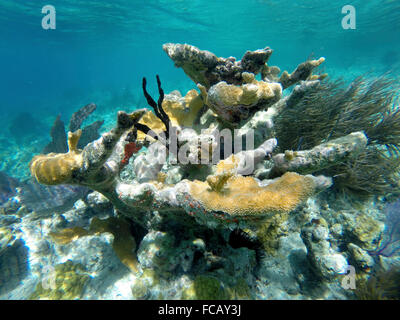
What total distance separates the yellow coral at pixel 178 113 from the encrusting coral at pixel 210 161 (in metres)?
0.02

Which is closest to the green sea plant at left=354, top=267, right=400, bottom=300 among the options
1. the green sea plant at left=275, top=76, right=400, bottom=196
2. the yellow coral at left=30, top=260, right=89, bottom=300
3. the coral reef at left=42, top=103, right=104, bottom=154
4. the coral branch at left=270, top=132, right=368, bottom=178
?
the green sea plant at left=275, top=76, right=400, bottom=196

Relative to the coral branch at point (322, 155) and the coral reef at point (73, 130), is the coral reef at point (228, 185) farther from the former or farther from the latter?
the coral reef at point (73, 130)

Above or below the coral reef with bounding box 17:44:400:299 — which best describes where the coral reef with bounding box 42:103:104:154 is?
above

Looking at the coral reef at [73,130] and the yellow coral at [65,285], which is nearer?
the yellow coral at [65,285]

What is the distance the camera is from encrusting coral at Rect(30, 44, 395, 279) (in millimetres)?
1662

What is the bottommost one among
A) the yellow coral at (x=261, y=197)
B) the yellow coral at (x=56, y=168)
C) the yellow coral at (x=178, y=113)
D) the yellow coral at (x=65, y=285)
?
the yellow coral at (x=65, y=285)

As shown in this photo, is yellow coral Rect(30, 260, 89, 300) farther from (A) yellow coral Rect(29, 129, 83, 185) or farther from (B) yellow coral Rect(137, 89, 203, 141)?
(B) yellow coral Rect(137, 89, 203, 141)

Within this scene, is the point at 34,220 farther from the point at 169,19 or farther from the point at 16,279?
the point at 169,19

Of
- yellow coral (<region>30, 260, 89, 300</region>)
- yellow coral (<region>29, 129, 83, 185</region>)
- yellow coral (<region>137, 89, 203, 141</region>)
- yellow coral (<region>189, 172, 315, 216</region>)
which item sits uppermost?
yellow coral (<region>137, 89, 203, 141</region>)

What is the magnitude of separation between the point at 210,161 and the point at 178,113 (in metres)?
1.12

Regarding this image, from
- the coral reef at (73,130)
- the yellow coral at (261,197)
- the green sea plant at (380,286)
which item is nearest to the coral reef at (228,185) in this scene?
the yellow coral at (261,197)

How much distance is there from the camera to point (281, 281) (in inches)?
102

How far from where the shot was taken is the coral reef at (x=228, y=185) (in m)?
1.82

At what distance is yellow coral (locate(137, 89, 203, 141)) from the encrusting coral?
0.02 m
